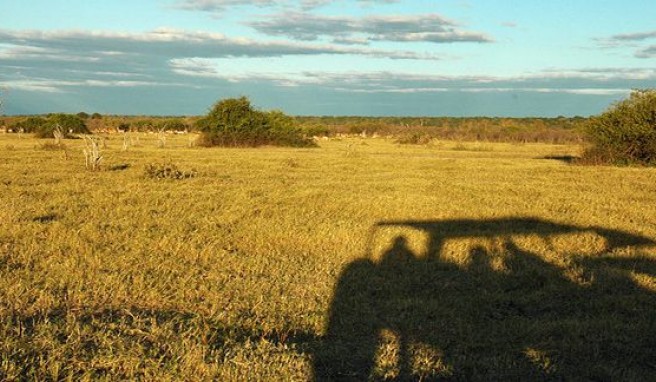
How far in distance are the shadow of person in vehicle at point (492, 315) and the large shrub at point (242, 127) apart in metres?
27.5

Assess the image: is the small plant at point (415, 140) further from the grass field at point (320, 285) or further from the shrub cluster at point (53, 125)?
the grass field at point (320, 285)

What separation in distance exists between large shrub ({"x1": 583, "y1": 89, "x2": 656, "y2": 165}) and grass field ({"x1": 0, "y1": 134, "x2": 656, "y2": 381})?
1194cm

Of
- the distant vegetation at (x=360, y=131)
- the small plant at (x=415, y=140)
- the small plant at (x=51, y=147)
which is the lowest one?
the small plant at (x=51, y=147)

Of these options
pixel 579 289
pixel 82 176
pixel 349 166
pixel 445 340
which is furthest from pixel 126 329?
pixel 349 166

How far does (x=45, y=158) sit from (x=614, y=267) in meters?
18.8

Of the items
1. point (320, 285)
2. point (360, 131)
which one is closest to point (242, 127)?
point (320, 285)

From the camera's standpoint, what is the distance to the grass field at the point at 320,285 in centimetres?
434

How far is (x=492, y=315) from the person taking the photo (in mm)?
5816

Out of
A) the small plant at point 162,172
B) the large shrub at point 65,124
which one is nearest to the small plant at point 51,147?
the small plant at point 162,172

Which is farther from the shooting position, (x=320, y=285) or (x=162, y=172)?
(x=162, y=172)

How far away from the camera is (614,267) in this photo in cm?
764

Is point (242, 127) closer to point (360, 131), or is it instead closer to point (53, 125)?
point (53, 125)

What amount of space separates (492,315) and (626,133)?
20.9 metres

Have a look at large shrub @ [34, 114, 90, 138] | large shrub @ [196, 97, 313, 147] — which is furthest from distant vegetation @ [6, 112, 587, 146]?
large shrub @ [34, 114, 90, 138]
